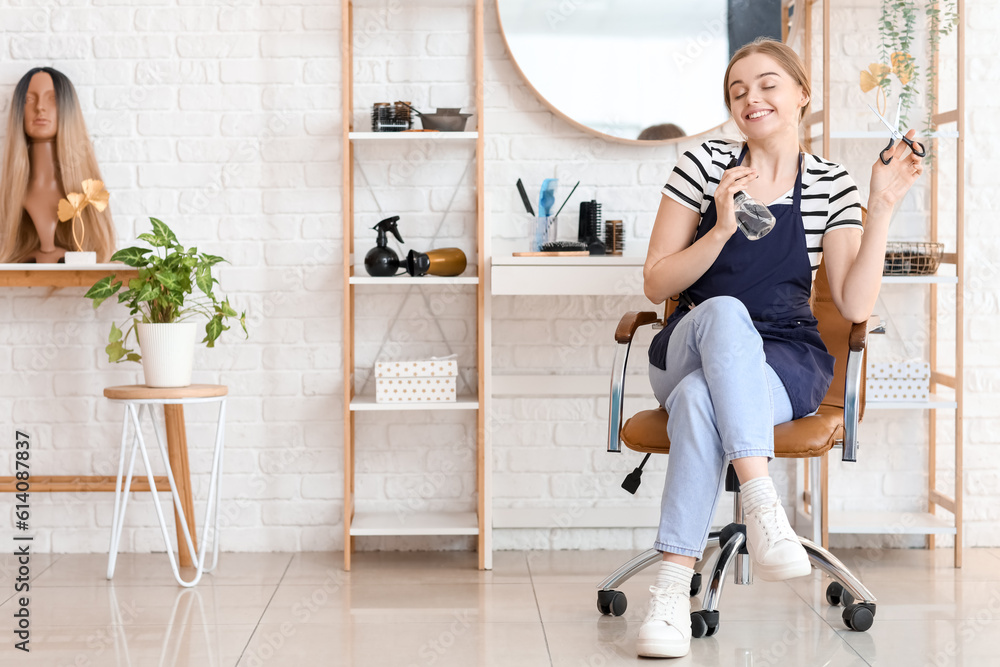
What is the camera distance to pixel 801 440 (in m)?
1.90

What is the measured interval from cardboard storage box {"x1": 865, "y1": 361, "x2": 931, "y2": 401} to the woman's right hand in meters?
0.94

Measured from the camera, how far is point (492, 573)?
2611mm

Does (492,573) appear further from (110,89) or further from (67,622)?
(110,89)

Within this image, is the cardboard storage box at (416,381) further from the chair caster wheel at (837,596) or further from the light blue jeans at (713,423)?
the chair caster wheel at (837,596)

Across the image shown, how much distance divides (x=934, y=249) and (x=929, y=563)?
89 centimetres

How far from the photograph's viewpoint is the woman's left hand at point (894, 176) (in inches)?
79.1

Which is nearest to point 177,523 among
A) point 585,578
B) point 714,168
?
point 585,578

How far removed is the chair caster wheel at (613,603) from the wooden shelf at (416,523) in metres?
0.55

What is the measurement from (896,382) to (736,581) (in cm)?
86

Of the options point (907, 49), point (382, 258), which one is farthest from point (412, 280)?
point (907, 49)

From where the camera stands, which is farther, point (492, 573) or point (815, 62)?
point (815, 62)

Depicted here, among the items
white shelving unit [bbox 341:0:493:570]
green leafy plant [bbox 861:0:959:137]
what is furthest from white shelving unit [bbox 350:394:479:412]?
green leafy plant [bbox 861:0:959:137]

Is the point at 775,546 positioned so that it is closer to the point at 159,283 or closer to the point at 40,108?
the point at 159,283

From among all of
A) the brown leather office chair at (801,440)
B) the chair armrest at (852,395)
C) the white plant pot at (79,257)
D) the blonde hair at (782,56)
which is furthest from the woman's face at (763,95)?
the white plant pot at (79,257)
